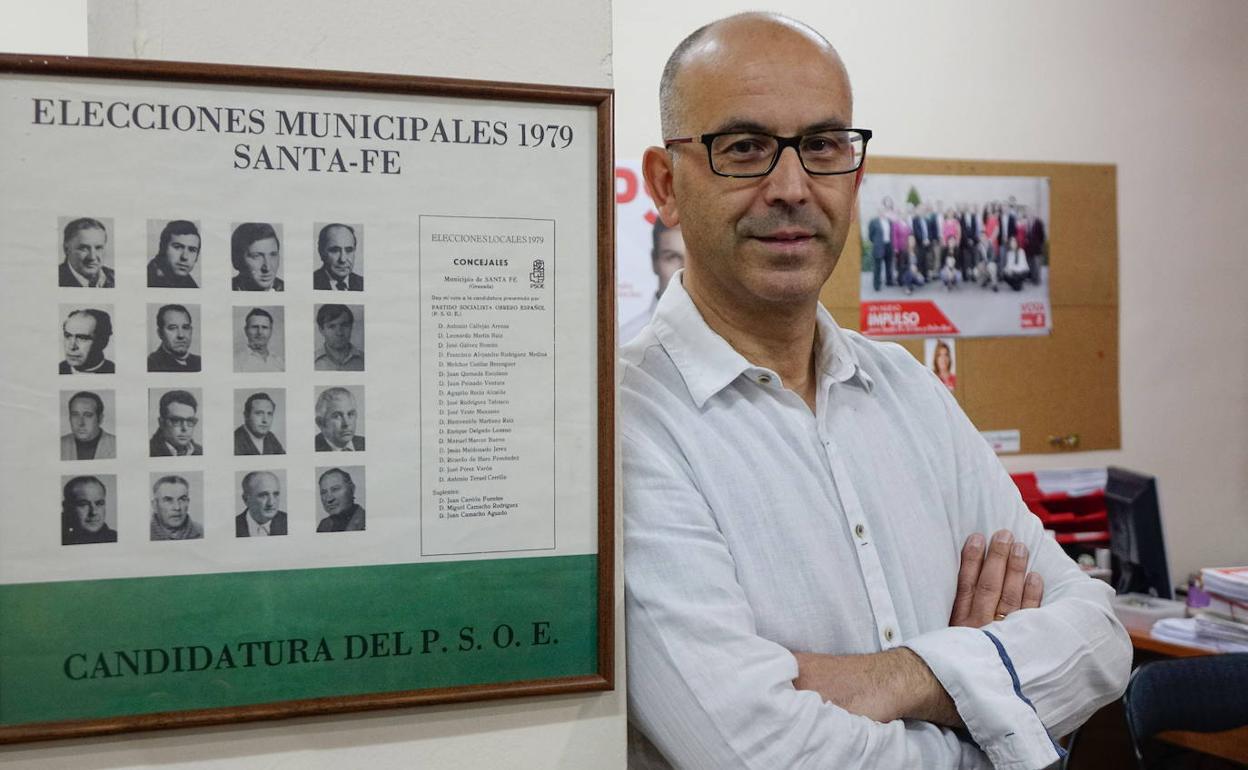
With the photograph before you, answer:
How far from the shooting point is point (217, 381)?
81cm

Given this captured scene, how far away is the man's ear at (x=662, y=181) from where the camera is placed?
4.41ft

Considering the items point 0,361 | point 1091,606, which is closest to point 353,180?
point 0,361

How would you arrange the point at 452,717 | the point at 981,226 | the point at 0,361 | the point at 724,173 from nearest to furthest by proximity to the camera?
1. the point at 0,361
2. the point at 452,717
3. the point at 724,173
4. the point at 981,226

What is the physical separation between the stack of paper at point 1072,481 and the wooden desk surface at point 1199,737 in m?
0.60

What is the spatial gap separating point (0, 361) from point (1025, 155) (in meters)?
3.34

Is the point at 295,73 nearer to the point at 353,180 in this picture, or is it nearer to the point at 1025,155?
the point at 353,180

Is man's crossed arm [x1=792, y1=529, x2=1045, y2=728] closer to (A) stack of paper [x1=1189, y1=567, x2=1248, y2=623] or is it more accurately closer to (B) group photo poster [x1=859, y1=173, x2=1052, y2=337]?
(A) stack of paper [x1=1189, y1=567, x2=1248, y2=623]

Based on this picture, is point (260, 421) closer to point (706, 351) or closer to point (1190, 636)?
point (706, 351)

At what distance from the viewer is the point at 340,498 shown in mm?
842

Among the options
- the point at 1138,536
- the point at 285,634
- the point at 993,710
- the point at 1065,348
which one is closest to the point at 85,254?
the point at 285,634

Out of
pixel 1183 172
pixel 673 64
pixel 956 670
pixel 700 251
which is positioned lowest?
pixel 956 670

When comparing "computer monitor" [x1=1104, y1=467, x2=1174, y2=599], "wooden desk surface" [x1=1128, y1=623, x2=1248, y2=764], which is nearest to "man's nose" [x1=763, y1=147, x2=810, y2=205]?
"wooden desk surface" [x1=1128, y1=623, x2=1248, y2=764]

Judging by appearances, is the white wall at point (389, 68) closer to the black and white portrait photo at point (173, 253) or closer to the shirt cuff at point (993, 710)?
the black and white portrait photo at point (173, 253)

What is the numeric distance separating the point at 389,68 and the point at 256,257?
188 mm
